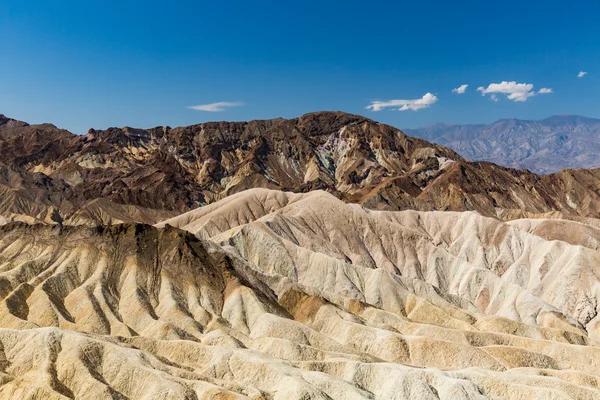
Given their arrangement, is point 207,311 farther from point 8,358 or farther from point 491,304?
point 491,304

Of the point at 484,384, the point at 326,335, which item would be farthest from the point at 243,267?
the point at 484,384

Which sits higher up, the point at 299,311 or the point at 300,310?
the point at 300,310

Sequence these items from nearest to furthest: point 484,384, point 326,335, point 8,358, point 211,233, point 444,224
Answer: point 8,358 → point 484,384 → point 326,335 → point 211,233 → point 444,224

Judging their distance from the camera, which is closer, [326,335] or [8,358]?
[8,358]

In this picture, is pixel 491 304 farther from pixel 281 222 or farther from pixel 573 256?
pixel 281 222

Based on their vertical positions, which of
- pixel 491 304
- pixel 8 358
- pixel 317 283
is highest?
pixel 8 358

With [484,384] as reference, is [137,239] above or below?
above

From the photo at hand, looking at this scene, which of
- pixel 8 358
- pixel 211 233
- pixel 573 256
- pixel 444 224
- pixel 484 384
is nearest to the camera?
pixel 8 358

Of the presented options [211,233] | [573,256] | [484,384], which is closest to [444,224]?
[573,256]
